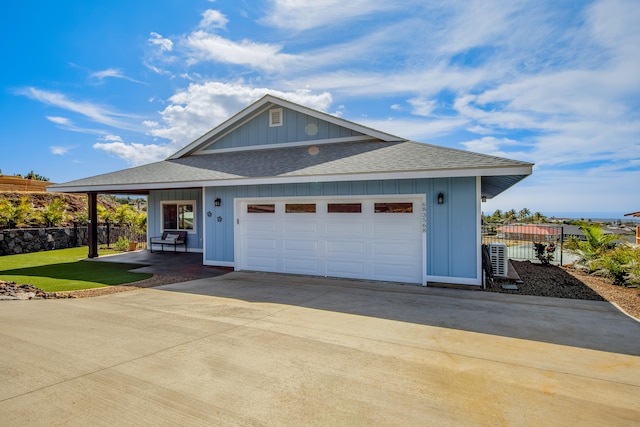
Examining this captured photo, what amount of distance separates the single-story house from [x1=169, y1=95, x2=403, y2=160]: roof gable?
0.12ft

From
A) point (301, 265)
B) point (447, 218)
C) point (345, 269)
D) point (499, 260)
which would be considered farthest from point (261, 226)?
point (499, 260)

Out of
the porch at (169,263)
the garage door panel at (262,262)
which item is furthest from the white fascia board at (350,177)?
the porch at (169,263)

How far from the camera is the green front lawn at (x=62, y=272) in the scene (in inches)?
340

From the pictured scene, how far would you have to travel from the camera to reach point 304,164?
9797mm

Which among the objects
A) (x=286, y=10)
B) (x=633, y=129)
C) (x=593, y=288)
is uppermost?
(x=286, y=10)

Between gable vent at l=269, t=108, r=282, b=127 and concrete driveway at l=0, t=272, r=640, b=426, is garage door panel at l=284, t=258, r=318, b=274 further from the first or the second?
gable vent at l=269, t=108, r=282, b=127

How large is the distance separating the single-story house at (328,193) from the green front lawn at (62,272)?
5.90ft

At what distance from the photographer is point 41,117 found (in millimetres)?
20750

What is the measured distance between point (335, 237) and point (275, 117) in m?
5.76

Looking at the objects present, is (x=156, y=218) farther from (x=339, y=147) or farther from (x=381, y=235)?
(x=381, y=235)

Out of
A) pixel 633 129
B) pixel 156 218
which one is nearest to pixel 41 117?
pixel 156 218

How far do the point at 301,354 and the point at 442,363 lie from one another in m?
1.71

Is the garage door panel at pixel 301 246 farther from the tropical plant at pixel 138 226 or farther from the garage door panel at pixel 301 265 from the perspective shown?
the tropical plant at pixel 138 226

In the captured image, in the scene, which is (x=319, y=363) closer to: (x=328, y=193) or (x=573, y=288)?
(x=328, y=193)
